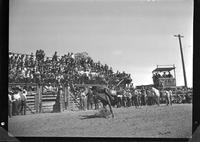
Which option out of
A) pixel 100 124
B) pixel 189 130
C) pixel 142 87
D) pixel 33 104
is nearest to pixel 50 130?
pixel 33 104

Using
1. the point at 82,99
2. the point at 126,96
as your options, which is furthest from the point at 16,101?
the point at 126,96

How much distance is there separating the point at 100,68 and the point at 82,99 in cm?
35

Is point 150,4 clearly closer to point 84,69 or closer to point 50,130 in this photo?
point 84,69

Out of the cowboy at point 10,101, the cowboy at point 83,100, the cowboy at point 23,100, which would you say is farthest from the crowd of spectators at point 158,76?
the cowboy at point 10,101

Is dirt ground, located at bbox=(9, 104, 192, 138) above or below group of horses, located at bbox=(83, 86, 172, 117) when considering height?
below

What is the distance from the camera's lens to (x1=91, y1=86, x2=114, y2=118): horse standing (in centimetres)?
290

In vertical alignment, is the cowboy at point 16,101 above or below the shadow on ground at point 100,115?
above

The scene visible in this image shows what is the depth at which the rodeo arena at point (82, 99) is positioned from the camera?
285cm

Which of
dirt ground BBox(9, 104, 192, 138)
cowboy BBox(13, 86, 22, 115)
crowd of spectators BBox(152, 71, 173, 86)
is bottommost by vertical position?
dirt ground BBox(9, 104, 192, 138)

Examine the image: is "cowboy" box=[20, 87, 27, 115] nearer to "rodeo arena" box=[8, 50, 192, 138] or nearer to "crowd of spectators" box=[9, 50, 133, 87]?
"rodeo arena" box=[8, 50, 192, 138]

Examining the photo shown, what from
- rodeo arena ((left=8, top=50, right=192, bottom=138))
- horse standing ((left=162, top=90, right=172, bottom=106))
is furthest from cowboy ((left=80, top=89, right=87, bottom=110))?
horse standing ((left=162, top=90, right=172, bottom=106))

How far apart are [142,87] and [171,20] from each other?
0.69m

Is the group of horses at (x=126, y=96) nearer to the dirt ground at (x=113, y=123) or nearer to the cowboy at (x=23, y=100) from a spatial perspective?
the dirt ground at (x=113, y=123)

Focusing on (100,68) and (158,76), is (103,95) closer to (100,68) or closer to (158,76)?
(100,68)
